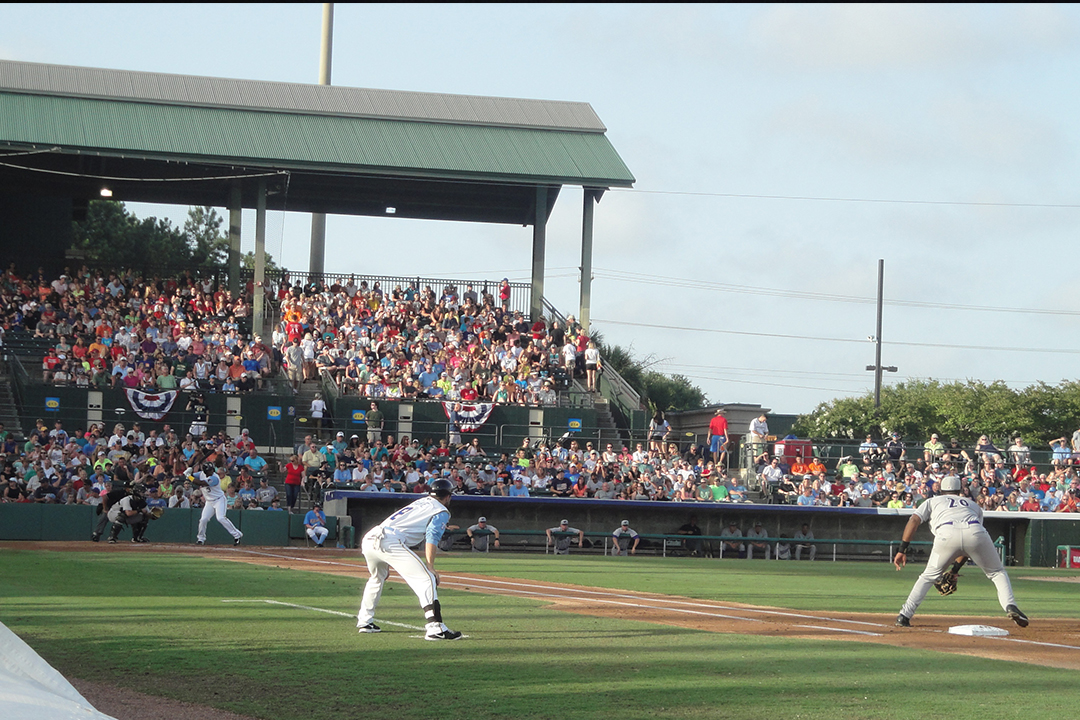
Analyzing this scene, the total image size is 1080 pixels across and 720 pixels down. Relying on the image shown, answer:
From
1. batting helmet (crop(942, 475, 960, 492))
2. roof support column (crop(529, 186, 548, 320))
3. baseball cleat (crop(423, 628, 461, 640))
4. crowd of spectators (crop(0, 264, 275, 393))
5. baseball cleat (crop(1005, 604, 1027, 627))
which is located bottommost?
baseball cleat (crop(423, 628, 461, 640))

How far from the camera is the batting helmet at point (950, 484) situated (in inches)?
494

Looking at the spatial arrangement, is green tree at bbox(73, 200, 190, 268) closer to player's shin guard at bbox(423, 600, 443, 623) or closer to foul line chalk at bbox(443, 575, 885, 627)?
foul line chalk at bbox(443, 575, 885, 627)

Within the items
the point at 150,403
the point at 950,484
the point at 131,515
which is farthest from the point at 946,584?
the point at 150,403

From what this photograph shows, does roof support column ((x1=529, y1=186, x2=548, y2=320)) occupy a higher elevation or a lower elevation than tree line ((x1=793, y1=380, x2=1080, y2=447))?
higher

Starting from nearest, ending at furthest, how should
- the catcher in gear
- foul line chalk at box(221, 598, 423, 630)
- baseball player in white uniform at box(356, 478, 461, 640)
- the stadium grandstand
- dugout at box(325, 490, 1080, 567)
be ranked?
baseball player in white uniform at box(356, 478, 461, 640), foul line chalk at box(221, 598, 423, 630), the catcher in gear, dugout at box(325, 490, 1080, 567), the stadium grandstand

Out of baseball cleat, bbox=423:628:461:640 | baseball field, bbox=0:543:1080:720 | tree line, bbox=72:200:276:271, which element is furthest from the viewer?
tree line, bbox=72:200:276:271

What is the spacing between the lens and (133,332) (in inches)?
1287

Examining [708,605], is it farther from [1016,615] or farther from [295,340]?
[295,340]

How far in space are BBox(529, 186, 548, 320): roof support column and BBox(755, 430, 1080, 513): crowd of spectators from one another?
969 centimetres

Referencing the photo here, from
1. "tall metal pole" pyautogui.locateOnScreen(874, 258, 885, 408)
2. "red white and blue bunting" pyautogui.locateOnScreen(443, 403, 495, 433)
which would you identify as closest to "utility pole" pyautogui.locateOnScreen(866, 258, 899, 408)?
"tall metal pole" pyautogui.locateOnScreen(874, 258, 885, 408)

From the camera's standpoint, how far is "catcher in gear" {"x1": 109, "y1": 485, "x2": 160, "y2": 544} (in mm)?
25219

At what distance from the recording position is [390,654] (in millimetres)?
10188

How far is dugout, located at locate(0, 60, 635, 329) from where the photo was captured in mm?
36500

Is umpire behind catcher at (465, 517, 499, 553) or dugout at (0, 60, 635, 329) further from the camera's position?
dugout at (0, 60, 635, 329)
